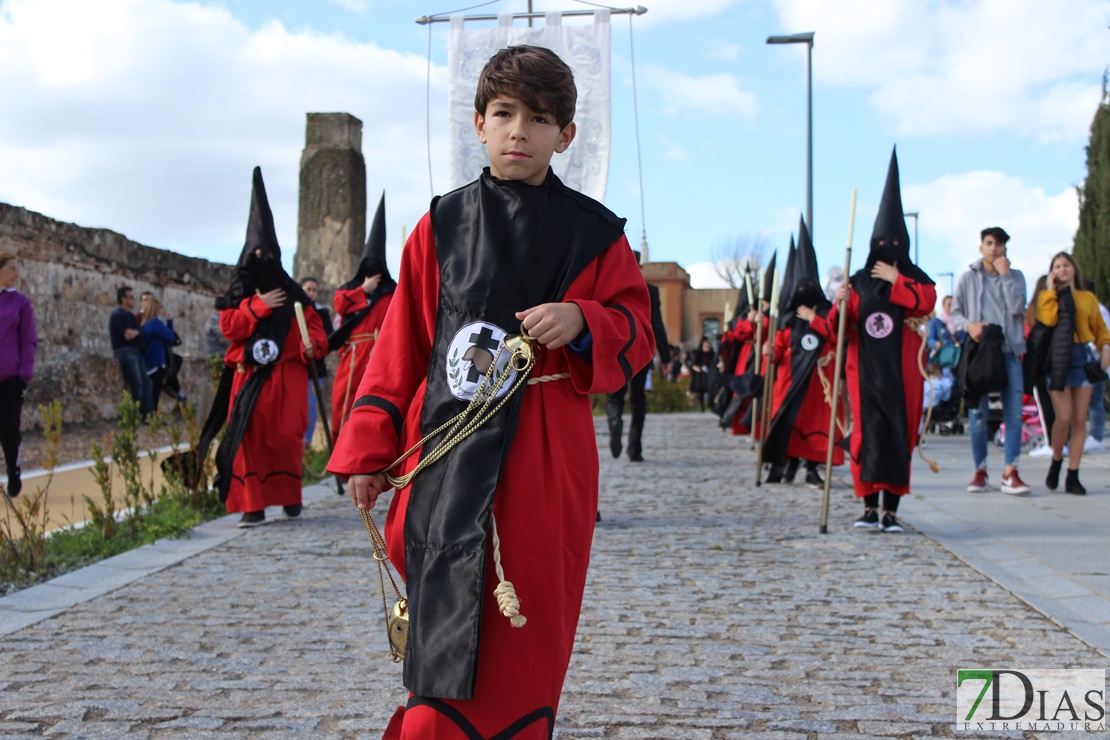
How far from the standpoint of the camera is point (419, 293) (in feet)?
8.93

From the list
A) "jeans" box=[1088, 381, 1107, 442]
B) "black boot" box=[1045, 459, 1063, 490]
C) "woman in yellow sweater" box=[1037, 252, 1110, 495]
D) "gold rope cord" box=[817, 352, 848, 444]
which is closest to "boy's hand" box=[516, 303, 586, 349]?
"gold rope cord" box=[817, 352, 848, 444]

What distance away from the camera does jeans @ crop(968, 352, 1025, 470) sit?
922cm

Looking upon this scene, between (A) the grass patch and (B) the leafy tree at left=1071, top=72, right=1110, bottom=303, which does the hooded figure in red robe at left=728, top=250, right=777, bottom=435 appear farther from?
(B) the leafy tree at left=1071, top=72, right=1110, bottom=303

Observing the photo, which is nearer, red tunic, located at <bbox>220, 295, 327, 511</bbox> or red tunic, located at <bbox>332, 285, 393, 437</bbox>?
red tunic, located at <bbox>220, 295, 327, 511</bbox>

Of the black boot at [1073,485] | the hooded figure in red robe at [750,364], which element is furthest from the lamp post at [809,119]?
the black boot at [1073,485]

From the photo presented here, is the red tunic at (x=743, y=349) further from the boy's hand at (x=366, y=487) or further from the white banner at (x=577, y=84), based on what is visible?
the boy's hand at (x=366, y=487)

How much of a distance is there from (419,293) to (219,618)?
8.84 feet

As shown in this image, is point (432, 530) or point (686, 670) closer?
point (432, 530)

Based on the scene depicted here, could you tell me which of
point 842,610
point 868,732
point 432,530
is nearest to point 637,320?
point 432,530

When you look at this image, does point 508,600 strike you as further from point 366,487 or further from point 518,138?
point 518,138

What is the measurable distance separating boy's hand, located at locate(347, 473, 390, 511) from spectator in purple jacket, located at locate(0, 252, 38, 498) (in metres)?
6.62

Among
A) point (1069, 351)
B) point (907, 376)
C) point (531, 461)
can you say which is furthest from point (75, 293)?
point (531, 461)

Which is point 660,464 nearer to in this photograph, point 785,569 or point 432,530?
point 785,569

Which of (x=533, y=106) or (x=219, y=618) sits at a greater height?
(x=533, y=106)
